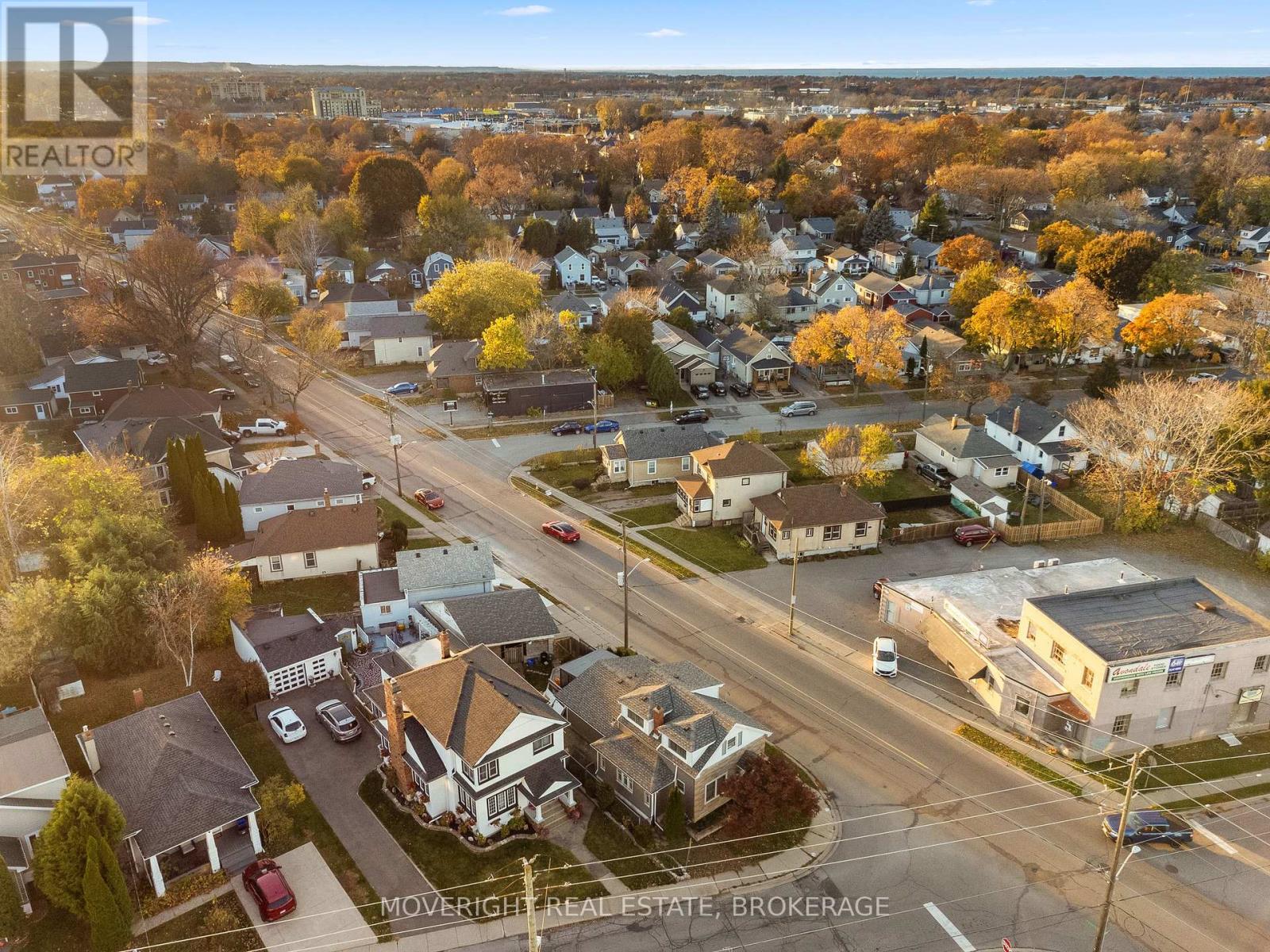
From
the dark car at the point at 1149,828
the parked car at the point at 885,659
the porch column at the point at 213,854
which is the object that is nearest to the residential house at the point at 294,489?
the porch column at the point at 213,854

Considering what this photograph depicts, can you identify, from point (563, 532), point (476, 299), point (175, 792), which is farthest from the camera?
point (476, 299)

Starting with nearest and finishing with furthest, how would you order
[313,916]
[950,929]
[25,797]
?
[950,929] → [313,916] → [25,797]

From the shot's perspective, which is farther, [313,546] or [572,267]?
[572,267]

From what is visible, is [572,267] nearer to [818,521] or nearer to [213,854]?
[818,521]

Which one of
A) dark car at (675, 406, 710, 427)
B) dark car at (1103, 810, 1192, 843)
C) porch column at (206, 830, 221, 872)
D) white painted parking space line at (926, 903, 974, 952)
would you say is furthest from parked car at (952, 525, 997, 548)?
porch column at (206, 830, 221, 872)

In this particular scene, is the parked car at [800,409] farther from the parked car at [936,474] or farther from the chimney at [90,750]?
the chimney at [90,750]

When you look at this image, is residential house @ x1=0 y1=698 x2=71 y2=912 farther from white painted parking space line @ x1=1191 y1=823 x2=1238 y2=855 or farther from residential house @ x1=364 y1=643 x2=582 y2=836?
white painted parking space line @ x1=1191 y1=823 x2=1238 y2=855

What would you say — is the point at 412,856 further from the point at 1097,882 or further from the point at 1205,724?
the point at 1205,724

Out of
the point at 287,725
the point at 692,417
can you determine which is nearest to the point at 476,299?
the point at 692,417
